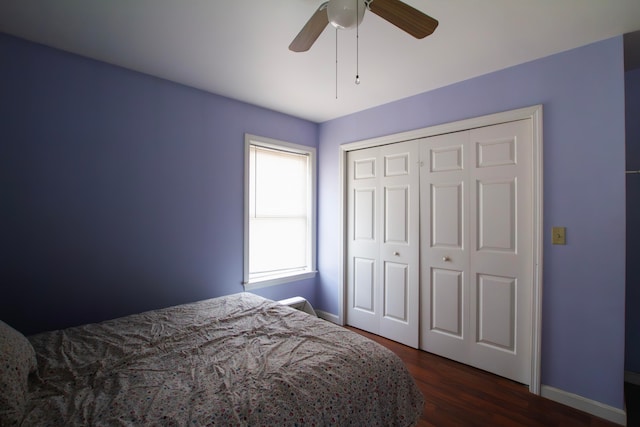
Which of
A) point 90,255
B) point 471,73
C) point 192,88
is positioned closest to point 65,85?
point 192,88

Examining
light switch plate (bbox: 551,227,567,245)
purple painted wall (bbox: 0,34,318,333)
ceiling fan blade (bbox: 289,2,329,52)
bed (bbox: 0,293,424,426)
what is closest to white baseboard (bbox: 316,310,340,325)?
purple painted wall (bbox: 0,34,318,333)

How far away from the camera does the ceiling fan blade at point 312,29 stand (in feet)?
4.49

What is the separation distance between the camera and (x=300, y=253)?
3689 mm

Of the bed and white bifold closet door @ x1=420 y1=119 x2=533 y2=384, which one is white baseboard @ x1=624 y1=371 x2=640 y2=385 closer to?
white bifold closet door @ x1=420 y1=119 x2=533 y2=384

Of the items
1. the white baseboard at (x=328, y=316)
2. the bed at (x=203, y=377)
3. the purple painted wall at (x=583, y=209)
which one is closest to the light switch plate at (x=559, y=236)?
the purple painted wall at (x=583, y=209)

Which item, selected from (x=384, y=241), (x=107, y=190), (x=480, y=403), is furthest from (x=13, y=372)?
(x=384, y=241)

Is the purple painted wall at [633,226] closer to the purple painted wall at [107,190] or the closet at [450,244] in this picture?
the closet at [450,244]

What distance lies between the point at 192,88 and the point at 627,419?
4.24 meters

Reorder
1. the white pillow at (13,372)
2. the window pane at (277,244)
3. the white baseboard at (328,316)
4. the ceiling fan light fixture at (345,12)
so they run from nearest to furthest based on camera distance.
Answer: the white pillow at (13,372)
the ceiling fan light fixture at (345,12)
the window pane at (277,244)
the white baseboard at (328,316)

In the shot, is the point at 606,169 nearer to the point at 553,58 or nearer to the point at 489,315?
the point at 553,58

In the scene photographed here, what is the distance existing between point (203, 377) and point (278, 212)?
89.2 inches

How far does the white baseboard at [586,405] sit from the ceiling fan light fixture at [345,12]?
2.78 meters

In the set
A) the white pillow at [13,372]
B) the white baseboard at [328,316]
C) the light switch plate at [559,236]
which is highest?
the light switch plate at [559,236]

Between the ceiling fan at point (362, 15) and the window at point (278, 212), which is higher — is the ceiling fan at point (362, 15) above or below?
above
